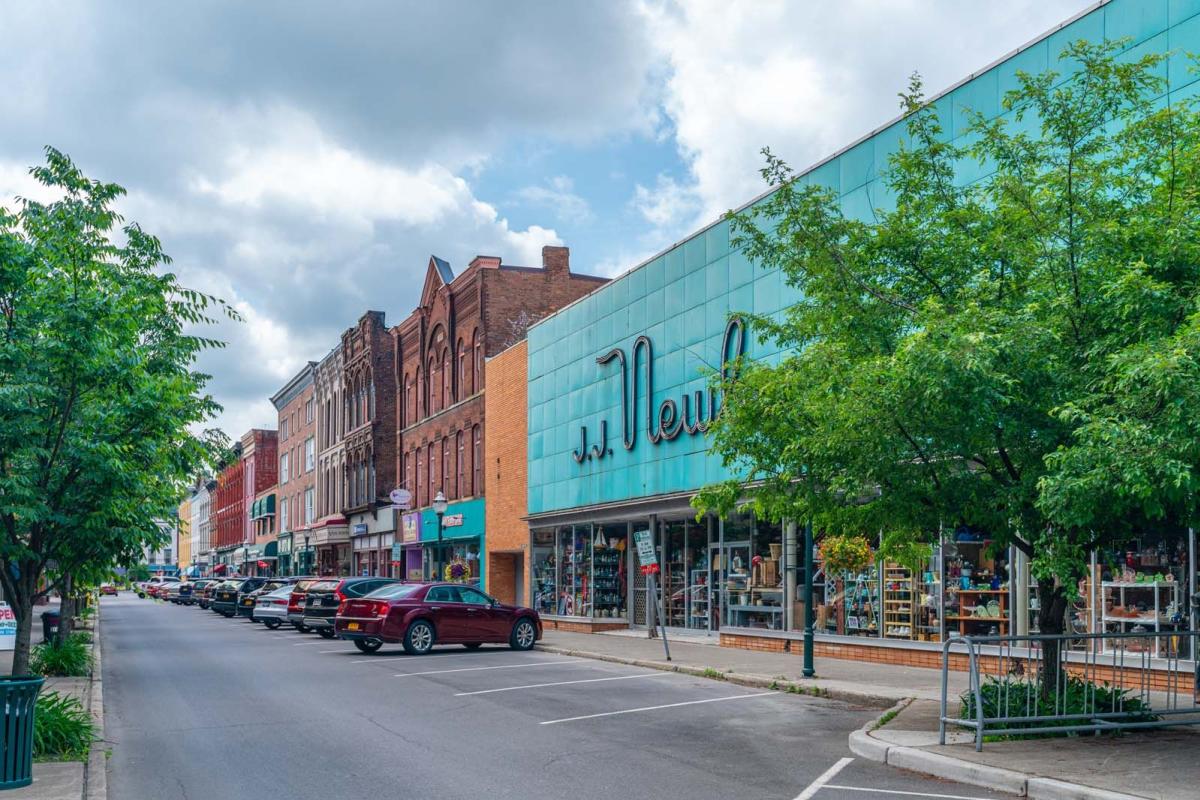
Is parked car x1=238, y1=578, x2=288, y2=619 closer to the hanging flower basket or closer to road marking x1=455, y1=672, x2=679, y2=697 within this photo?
road marking x1=455, y1=672, x2=679, y2=697

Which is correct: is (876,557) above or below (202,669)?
above

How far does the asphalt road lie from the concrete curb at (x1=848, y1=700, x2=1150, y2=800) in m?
0.21

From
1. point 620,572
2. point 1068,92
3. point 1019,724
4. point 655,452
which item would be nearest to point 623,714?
point 1019,724

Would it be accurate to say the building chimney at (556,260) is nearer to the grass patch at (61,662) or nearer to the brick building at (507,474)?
the brick building at (507,474)

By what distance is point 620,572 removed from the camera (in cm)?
3266

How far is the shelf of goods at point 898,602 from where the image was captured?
2114 centimetres

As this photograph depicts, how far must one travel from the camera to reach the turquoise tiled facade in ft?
56.2

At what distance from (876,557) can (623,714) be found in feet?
11.9

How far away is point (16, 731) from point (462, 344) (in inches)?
1443

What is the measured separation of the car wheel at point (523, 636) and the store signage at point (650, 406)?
5477 mm

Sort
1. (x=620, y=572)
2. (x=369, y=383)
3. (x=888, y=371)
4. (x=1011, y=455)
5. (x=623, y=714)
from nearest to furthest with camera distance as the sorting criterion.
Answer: (x=888, y=371)
(x=1011, y=455)
(x=623, y=714)
(x=620, y=572)
(x=369, y=383)

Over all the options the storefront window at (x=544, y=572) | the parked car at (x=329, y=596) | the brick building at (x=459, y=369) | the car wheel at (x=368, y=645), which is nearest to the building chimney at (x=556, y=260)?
the brick building at (x=459, y=369)

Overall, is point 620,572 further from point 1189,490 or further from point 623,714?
point 1189,490

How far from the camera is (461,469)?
44.9m
